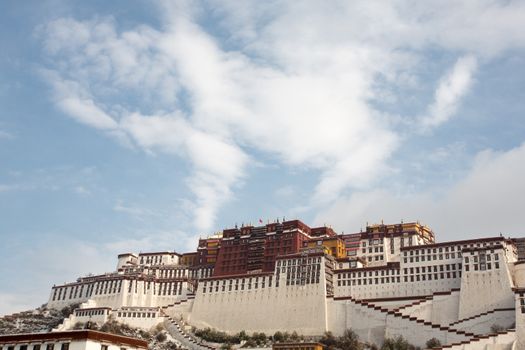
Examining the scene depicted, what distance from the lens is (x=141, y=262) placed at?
478 ft

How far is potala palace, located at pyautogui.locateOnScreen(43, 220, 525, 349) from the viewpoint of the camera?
94938 millimetres

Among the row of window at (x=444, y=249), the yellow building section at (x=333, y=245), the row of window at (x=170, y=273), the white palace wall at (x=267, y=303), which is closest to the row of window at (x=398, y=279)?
the row of window at (x=444, y=249)

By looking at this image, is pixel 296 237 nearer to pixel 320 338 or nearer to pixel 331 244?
pixel 331 244

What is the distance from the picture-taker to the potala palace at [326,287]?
311 ft

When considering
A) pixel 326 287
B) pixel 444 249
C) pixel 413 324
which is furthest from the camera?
pixel 326 287

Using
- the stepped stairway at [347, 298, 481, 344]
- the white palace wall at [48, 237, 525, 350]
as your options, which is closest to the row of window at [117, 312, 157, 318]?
the white palace wall at [48, 237, 525, 350]

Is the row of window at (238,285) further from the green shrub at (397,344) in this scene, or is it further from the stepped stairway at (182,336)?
the green shrub at (397,344)

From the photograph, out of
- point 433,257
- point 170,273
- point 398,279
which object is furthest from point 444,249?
point 170,273

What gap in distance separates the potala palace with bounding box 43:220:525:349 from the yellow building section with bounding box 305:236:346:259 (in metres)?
0.19

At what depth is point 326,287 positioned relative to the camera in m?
111

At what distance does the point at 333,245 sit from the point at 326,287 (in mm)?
12759

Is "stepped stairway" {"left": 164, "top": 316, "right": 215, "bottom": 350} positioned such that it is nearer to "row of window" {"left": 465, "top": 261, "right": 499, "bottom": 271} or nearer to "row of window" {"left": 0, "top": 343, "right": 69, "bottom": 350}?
"row of window" {"left": 465, "top": 261, "right": 499, "bottom": 271}

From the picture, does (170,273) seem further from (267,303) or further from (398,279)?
(398,279)

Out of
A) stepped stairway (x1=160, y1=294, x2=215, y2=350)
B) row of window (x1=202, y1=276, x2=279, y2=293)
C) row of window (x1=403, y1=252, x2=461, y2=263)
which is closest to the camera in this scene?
row of window (x1=403, y1=252, x2=461, y2=263)
